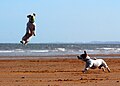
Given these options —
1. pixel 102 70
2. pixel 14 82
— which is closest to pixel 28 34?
pixel 14 82

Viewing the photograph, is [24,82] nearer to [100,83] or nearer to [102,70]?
[100,83]

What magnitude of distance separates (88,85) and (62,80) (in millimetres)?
2891

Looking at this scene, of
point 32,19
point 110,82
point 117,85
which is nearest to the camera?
point 32,19

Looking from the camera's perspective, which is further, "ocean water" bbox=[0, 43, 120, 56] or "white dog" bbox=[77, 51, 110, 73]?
"ocean water" bbox=[0, 43, 120, 56]

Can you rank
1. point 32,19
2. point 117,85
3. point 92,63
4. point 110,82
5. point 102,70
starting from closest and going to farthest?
point 32,19
point 117,85
point 110,82
point 92,63
point 102,70

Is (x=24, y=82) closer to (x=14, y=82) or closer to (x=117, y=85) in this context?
(x=14, y=82)

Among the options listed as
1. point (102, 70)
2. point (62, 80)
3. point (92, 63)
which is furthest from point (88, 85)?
point (102, 70)

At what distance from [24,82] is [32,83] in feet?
2.34

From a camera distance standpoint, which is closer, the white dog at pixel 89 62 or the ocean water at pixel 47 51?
the white dog at pixel 89 62

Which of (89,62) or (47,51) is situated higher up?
(89,62)

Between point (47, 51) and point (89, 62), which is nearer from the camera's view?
point (89, 62)

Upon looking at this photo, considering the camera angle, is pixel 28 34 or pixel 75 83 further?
pixel 75 83

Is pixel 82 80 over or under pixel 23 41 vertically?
under

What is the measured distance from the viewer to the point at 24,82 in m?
25.1
